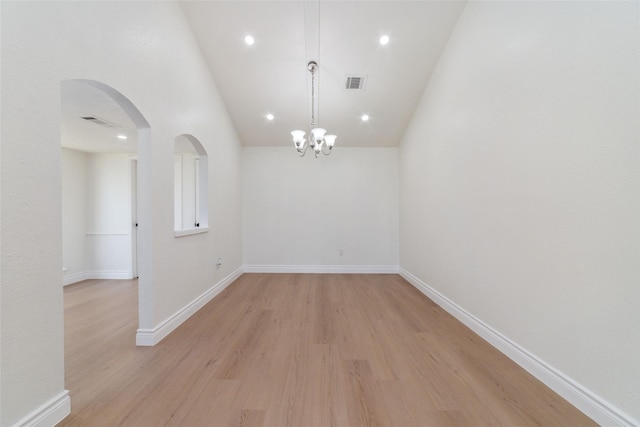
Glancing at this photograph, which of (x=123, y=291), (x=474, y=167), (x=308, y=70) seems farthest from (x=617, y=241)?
(x=123, y=291)

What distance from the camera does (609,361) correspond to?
4.05ft

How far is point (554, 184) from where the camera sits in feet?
5.02

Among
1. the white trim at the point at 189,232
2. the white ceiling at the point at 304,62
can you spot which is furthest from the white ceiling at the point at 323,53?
the white trim at the point at 189,232

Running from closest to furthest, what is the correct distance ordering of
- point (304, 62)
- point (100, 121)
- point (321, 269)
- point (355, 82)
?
1. point (100, 121)
2. point (304, 62)
3. point (355, 82)
4. point (321, 269)

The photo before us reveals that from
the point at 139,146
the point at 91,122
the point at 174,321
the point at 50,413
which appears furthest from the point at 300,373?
the point at 91,122

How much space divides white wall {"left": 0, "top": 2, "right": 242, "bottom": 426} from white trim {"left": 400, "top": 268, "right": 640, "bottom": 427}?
113 inches

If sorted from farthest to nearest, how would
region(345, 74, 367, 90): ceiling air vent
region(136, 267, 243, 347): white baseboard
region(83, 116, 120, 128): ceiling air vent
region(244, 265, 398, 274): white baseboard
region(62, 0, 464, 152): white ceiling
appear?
region(244, 265, 398, 274): white baseboard → region(345, 74, 367, 90): ceiling air vent → region(83, 116, 120, 128): ceiling air vent → region(62, 0, 464, 152): white ceiling → region(136, 267, 243, 347): white baseboard

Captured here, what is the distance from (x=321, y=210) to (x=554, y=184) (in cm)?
352

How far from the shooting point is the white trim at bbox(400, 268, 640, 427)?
1.22 m

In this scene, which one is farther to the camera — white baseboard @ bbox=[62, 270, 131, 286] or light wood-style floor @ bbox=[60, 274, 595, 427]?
white baseboard @ bbox=[62, 270, 131, 286]

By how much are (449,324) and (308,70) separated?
349 cm

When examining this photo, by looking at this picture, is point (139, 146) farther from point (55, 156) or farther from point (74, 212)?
point (74, 212)


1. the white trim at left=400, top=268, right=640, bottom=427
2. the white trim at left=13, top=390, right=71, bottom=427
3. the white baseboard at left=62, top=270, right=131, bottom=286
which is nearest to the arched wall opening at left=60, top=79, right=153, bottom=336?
the white trim at left=13, top=390, right=71, bottom=427

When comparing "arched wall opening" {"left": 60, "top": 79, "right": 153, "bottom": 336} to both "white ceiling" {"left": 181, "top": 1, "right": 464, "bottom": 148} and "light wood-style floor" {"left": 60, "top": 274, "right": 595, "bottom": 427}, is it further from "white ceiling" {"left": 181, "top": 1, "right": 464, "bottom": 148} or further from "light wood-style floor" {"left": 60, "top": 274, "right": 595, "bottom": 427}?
"white ceiling" {"left": 181, "top": 1, "right": 464, "bottom": 148}
